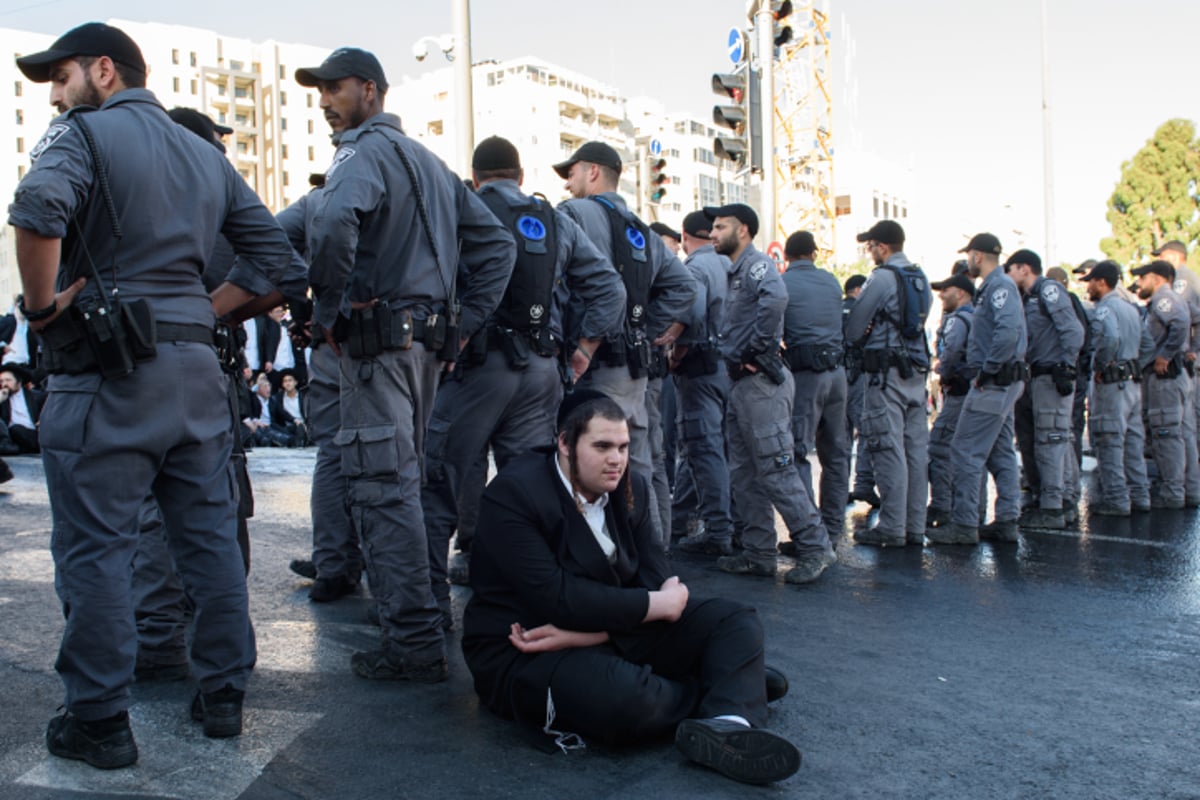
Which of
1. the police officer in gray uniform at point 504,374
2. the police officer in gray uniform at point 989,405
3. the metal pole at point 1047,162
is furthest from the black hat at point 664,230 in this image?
the metal pole at point 1047,162

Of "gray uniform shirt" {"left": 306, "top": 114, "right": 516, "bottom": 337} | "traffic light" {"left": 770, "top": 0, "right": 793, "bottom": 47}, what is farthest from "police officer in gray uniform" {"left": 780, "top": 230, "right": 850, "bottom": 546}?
"traffic light" {"left": 770, "top": 0, "right": 793, "bottom": 47}

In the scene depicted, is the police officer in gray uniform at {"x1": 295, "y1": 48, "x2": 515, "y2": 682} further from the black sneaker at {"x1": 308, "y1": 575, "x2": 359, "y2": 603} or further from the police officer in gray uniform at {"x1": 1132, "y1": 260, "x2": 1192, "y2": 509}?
the police officer in gray uniform at {"x1": 1132, "y1": 260, "x2": 1192, "y2": 509}

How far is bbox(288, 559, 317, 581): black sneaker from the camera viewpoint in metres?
5.79

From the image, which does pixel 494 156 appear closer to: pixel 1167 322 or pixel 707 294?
pixel 707 294

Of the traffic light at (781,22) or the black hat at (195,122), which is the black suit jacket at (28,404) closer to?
the black hat at (195,122)

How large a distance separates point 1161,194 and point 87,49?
36.1 metres

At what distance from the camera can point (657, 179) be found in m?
17.7

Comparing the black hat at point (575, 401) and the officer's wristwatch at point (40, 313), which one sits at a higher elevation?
the officer's wristwatch at point (40, 313)

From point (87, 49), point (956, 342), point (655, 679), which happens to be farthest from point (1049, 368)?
point (87, 49)

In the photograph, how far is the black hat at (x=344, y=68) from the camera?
4.32 meters

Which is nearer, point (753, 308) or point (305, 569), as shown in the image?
point (305, 569)

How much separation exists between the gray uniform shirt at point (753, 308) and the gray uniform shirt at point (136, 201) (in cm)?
366

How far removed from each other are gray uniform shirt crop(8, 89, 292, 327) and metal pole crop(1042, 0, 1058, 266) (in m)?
23.2

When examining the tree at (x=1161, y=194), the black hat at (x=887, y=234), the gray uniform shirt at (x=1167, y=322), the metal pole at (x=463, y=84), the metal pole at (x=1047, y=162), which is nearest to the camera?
the black hat at (x=887, y=234)
